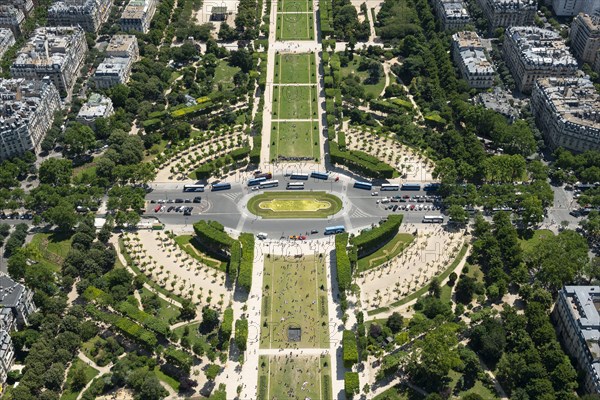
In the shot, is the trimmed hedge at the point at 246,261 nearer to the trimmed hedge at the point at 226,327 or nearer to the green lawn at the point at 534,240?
the trimmed hedge at the point at 226,327

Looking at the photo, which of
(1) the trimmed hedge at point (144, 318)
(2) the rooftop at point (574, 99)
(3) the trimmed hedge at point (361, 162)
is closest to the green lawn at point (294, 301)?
(1) the trimmed hedge at point (144, 318)

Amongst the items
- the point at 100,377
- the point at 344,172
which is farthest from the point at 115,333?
the point at 344,172

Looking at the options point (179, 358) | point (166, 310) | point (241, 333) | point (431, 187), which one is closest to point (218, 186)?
point (166, 310)

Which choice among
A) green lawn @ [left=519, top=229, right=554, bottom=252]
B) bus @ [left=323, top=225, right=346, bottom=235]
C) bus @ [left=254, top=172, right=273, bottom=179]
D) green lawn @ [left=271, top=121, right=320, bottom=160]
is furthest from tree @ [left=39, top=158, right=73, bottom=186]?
green lawn @ [left=519, top=229, right=554, bottom=252]

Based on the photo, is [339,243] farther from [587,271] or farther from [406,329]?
[587,271]

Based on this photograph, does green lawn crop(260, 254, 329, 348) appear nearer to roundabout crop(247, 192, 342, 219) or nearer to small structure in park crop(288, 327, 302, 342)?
small structure in park crop(288, 327, 302, 342)

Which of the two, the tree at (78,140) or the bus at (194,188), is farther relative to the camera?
the tree at (78,140)
